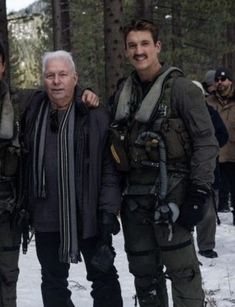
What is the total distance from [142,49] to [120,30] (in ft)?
17.8

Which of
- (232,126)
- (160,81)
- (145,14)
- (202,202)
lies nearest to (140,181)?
(202,202)

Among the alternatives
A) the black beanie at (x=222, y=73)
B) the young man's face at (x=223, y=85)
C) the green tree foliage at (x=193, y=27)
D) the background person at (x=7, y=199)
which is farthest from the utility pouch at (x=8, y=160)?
the green tree foliage at (x=193, y=27)

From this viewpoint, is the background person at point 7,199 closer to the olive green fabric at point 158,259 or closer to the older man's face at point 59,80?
the older man's face at point 59,80

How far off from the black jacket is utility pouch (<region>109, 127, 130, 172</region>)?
8cm

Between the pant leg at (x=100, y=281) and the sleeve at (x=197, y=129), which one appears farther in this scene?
the pant leg at (x=100, y=281)

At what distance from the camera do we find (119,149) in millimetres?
3828

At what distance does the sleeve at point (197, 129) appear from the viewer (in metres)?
3.66

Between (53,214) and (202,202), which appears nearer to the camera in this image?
(202,202)

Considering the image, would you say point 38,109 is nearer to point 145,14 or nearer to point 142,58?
point 142,58

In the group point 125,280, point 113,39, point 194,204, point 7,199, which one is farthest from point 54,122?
point 113,39

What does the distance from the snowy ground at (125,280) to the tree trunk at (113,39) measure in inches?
132

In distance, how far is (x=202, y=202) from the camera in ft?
12.0

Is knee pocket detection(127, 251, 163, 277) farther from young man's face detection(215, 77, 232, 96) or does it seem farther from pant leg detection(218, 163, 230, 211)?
pant leg detection(218, 163, 230, 211)

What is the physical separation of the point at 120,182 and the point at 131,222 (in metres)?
0.32
